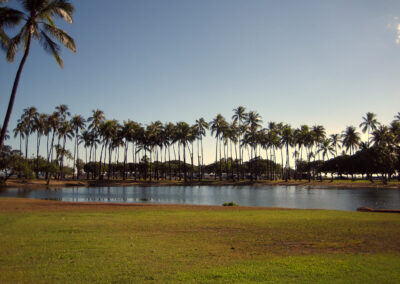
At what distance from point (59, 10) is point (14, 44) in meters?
4.01

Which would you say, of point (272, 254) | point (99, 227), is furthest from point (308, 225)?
point (99, 227)

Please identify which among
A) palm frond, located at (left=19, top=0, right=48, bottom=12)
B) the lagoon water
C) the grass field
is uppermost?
palm frond, located at (left=19, top=0, right=48, bottom=12)

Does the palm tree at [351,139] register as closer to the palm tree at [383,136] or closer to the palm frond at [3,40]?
the palm tree at [383,136]

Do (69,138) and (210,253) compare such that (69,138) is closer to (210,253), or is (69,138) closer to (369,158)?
(369,158)

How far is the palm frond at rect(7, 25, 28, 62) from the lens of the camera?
64.5ft

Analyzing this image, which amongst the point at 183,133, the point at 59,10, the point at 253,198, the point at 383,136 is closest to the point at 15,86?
the point at 59,10

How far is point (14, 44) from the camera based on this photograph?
19.8 m

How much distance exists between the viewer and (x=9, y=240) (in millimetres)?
11406

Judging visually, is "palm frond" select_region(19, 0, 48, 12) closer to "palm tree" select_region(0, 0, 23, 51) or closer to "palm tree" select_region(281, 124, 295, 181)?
"palm tree" select_region(0, 0, 23, 51)

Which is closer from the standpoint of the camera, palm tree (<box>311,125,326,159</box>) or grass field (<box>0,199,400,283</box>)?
grass field (<box>0,199,400,283</box>)

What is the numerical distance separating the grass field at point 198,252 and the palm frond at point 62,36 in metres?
12.8

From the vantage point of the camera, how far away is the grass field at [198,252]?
775 cm

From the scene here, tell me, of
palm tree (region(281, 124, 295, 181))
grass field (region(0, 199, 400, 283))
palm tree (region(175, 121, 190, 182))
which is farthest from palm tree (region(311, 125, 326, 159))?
grass field (region(0, 199, 400, 283))

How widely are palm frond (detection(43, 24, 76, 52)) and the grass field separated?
42.0 ft
